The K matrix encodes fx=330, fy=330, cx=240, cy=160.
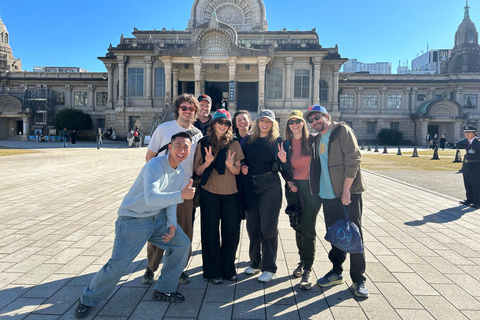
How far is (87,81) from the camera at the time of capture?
4903 centimetres

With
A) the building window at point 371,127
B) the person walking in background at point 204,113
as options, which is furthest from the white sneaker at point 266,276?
the building window at point 371,127

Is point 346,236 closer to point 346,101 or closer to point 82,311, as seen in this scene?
point 82,311

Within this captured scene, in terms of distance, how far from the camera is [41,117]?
47750mm

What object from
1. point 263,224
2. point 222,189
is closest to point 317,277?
point 263,224

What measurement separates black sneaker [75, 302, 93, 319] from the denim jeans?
0.13 feet

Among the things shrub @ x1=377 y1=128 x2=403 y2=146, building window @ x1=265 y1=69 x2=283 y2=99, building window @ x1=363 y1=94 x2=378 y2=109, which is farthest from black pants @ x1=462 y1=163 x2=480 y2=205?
building window @ x1=363 y1=94 x2=378 y2=109

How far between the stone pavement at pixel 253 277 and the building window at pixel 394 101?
145 feet

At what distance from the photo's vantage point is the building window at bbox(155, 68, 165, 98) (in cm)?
3972

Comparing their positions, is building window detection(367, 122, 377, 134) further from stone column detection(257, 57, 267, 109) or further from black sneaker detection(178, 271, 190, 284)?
black sneaker detection(178, 271, 190, 284)

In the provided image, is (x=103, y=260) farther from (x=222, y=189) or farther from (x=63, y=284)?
(x=222, y=189)

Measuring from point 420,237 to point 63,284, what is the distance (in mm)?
6214

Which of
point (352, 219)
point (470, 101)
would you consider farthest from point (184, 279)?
point (470, 101)

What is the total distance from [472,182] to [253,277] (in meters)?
8.09

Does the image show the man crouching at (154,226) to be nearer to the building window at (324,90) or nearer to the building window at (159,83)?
the building window at (159,83)
